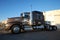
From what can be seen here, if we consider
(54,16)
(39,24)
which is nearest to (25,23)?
(39,24)

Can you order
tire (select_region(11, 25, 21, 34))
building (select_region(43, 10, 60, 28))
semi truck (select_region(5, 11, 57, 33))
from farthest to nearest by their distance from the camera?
building (select_region(43, 10, 60, 28))
semi truck (select_region(5, 11, 57, 33))
tire (select_region(11, 25, 21, 34))

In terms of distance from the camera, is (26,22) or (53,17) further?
(53,17)

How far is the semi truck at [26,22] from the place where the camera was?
1636 cm

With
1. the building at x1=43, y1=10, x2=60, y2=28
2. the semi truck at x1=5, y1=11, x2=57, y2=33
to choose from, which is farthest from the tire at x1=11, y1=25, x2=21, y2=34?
the building at x1=43, y1=10, x2=60, y2=28

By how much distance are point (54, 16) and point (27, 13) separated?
21.5m

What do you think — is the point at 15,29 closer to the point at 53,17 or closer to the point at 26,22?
the point at 26,22

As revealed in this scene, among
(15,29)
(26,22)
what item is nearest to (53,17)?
(26,22)

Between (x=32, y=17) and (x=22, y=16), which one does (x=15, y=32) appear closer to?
(x=22, y=16)

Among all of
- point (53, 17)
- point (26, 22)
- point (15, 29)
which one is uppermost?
point (53, 17)

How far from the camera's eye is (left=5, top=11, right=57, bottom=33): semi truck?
16359mm

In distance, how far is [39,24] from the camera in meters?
20.4

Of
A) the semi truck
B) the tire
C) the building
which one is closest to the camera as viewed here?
the tire

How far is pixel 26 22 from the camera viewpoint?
57.6ft

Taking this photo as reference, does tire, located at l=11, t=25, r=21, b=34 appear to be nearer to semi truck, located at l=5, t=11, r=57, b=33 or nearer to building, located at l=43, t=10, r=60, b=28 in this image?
semi truck, located at l=5, t=11, r=57, b=33
